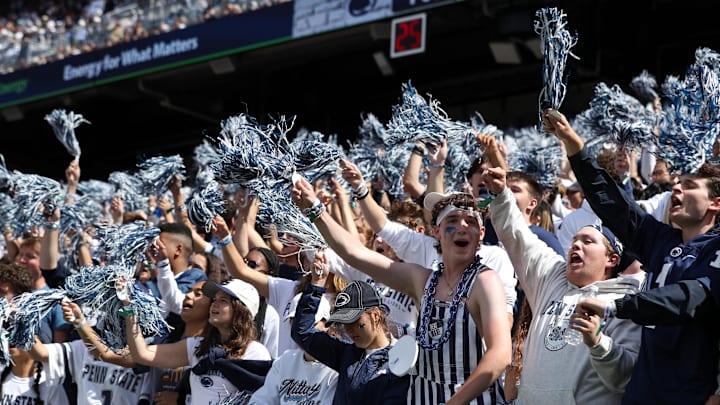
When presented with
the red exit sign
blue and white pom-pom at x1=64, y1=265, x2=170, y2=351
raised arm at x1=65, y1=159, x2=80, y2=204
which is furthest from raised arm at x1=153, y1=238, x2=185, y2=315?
the red exit sign

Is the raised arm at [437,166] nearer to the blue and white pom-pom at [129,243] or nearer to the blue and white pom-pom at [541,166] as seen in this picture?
the blue and white pom-pom at [541,166]

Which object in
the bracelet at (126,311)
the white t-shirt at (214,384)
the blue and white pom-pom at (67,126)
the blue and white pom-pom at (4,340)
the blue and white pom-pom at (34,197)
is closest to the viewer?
the white t-shirt at (214,384)

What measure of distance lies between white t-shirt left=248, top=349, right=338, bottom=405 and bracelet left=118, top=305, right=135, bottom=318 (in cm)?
92

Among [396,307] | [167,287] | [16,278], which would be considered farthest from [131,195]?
[396,307]

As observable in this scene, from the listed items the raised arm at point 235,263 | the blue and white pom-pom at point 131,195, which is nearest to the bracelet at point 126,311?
the raised arm at point 235,263

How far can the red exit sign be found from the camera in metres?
12.7

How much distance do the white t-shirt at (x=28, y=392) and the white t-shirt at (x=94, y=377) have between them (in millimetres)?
105

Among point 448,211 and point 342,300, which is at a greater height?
point 448,211

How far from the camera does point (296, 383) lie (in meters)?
4.78

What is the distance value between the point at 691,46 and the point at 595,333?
1108 cm

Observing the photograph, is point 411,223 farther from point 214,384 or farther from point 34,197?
point 34,197

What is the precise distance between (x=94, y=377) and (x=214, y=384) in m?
1.21

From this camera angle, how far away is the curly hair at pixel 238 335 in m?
5.23

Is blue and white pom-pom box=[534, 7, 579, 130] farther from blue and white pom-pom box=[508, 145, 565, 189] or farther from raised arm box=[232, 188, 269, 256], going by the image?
blue and white pom-pom box=[508, 145, 565, 189]
